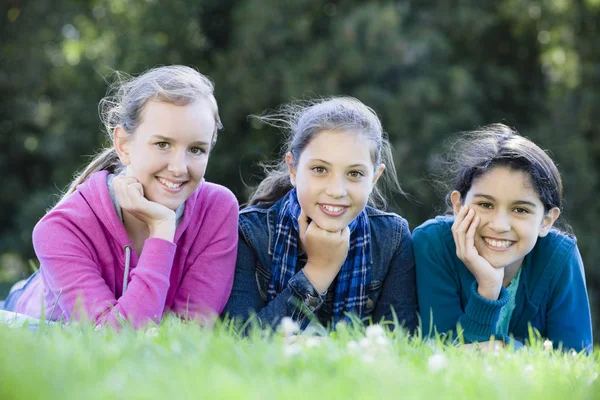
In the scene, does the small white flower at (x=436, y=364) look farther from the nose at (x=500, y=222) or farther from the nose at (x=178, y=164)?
the nose at (x=178, y=164)

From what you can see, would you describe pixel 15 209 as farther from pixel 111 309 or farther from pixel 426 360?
pixel 426 360

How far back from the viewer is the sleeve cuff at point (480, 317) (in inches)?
157

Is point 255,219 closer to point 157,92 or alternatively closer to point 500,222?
point 157,92

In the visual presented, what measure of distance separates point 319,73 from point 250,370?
10.6 meters

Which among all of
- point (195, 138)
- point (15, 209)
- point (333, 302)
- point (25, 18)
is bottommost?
point (15, 209)

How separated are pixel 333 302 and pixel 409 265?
19.2 inches

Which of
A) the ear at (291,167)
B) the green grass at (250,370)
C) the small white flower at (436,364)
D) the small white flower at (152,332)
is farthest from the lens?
the ear at (291,167)

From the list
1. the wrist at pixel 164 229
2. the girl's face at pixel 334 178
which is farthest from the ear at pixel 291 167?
the wrist at pixel 164 229

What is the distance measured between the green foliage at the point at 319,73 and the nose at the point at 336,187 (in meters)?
7.67

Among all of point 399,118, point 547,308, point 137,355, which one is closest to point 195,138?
point 137,355

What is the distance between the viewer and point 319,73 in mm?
12508

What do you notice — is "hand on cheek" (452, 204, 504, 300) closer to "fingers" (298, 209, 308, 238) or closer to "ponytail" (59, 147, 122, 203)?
"fingers" (298, 209, 308, 238)

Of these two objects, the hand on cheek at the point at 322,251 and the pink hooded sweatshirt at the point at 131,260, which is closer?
the pink hooded sweatshirt at the point at 131,260

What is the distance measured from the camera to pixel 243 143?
13203 millimetres
